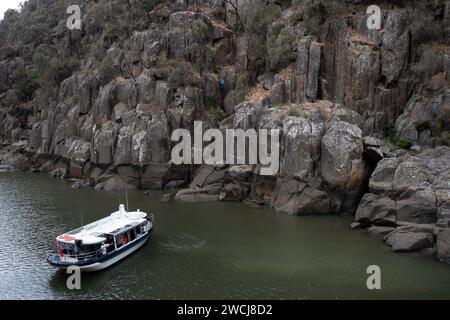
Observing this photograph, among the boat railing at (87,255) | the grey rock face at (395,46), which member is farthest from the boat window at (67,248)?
the grey rock face at (395,46)

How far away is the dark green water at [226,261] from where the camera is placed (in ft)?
104

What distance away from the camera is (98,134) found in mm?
73812

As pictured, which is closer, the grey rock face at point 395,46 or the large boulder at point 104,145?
the grey rock face at point 395,46

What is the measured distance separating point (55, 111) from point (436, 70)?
6792cm

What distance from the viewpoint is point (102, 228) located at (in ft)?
130

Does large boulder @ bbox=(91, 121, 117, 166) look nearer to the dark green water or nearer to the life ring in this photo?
the dark green water

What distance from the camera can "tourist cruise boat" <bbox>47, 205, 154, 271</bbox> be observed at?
3509cm

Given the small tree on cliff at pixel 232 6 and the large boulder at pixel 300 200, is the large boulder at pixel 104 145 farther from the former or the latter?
the large boulder at pixel 300 200

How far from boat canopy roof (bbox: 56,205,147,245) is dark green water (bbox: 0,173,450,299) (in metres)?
2.53

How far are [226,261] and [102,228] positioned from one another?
11.1 meters

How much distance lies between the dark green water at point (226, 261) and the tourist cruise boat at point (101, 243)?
35.3 inches

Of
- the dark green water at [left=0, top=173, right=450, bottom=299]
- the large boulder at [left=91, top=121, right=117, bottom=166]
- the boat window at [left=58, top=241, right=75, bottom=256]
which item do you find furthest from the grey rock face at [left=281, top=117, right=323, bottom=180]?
the large boulder at [left=91, top=121, right=117, bottom=166]

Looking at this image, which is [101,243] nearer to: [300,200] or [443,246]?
[300,200]
